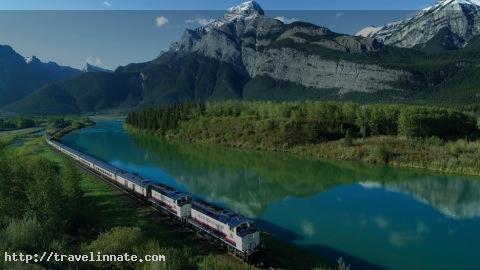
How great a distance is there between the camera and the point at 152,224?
1868 inches

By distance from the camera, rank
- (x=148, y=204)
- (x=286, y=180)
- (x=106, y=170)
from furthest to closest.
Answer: (x=286, y=180) < (x=106, y=170) < (x=148, y=204)

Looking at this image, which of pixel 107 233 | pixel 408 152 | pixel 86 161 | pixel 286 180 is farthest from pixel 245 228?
pixel 408 152

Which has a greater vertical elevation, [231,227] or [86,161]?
[231,227]

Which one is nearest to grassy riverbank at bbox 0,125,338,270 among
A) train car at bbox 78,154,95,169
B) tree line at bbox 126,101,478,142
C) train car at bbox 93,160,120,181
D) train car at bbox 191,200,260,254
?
train car at bbox 191,200,260,254

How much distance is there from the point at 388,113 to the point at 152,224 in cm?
8951

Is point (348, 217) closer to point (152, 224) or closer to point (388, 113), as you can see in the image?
point (152, 224)

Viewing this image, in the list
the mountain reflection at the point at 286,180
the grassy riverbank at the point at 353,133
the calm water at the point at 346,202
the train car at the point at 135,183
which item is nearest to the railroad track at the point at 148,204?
the train car at the point at 135,183

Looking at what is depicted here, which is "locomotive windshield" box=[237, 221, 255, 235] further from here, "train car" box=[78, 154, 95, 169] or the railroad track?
"train car" box=[78, 154, 95, 169]

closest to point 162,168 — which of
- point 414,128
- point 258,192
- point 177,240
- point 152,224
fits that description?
point 258,192

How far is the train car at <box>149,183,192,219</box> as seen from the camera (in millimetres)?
45875

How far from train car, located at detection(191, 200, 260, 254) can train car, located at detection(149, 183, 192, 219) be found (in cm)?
266

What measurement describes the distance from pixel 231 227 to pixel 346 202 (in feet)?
93.7

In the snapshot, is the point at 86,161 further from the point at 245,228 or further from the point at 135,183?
the point at 245,228

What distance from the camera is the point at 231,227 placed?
122ft
